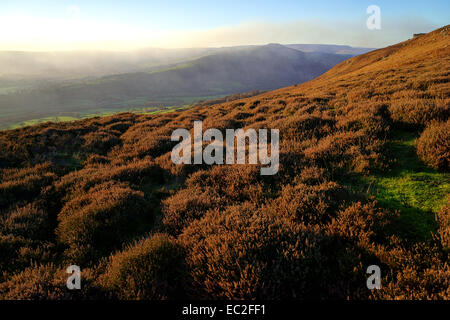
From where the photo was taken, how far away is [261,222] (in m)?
3.44

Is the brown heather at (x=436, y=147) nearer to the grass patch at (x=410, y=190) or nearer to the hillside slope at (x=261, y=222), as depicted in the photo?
the hillside slope at (x=261, y=222)

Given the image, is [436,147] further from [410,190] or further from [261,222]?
[261,222]

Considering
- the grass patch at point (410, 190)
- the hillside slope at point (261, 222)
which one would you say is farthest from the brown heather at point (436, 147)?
the grass patch at point (410, 190)

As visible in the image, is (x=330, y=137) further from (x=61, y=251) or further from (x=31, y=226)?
(x=31, y=226)

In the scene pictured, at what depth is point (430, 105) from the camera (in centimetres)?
615

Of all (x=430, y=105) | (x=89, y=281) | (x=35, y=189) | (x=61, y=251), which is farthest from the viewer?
(x=35, y=189)

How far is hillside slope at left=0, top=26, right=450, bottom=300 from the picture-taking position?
8.80ft

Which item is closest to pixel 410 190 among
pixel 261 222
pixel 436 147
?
pixel 436 147

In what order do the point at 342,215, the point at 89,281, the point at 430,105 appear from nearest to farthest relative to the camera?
the point at 89,281, the point at 342,215, the point at 430,105

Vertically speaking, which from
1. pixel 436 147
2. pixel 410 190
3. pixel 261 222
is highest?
pixel 436 147

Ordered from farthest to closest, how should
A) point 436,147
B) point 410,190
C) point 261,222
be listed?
point 436,147 → point 410,190 → point 261,222

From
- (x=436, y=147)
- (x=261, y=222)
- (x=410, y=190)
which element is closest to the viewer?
(x=261, y=222)
